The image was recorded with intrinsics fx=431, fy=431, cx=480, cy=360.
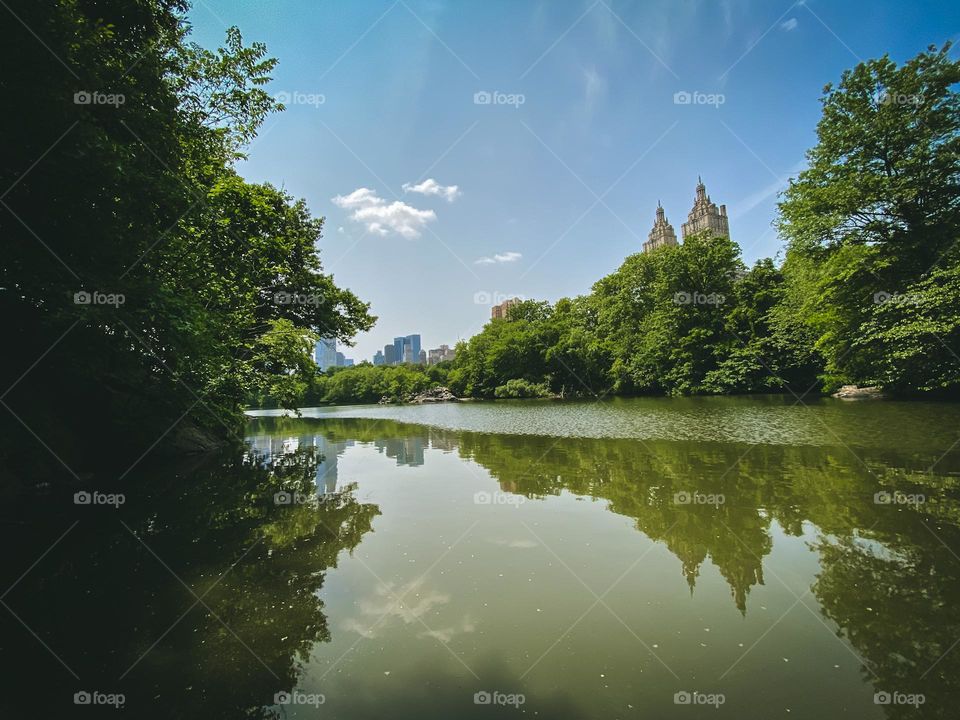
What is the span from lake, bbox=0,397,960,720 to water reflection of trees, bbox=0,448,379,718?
0.03 metres

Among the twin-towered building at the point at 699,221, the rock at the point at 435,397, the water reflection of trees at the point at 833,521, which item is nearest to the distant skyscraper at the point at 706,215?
the twin-towered building at the point at 699,221

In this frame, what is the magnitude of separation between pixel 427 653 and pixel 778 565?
4.53 m

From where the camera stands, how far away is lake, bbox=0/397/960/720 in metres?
3.41

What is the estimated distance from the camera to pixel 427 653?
3.97 m

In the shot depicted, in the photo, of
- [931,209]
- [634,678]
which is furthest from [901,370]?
[634,678]

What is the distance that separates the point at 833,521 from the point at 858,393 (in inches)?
1195

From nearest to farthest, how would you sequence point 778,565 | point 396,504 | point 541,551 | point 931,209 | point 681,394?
point 778,565 → point 541,551 → point 396,504 → point 931,209 → point 681,394

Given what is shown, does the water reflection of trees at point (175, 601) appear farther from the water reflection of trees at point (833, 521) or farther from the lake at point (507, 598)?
the water reflection of trees at point (833, 521)

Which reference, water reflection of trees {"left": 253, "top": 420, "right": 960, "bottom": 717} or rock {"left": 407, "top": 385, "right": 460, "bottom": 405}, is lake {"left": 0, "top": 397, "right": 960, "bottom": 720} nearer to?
water reflection of trees {"left": 253, "top": 420, "right": 960, "bottom": 717}

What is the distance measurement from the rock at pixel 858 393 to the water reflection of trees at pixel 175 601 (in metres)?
34.0

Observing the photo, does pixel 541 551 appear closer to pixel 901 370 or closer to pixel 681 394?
pixel 901 370

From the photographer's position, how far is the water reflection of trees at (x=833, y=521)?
12.5 feet

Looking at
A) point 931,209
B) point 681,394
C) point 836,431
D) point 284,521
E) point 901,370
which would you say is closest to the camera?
point 284,521

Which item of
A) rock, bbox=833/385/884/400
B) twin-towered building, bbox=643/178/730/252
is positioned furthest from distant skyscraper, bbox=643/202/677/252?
rock, bbox=833/385/884/400
